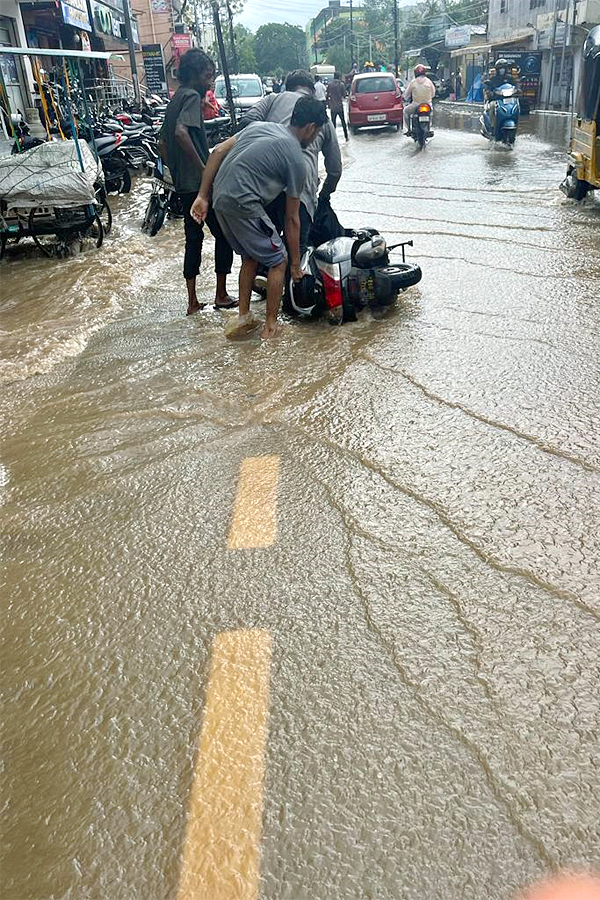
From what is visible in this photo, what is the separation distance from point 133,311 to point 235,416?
101 inches

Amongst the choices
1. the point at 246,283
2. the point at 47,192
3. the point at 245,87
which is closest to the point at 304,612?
the point at 246,283

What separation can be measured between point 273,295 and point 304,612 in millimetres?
3186

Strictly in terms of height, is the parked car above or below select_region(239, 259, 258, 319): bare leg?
above

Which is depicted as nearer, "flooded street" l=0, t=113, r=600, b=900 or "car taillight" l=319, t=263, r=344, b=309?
"flooded street" l=0, t=113, r=600, b=900

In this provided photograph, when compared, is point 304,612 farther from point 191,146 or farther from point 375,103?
point 375,103

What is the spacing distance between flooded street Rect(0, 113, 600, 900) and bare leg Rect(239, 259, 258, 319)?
40 cm

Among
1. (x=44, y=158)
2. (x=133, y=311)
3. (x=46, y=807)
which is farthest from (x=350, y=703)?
(x=44, y=158)

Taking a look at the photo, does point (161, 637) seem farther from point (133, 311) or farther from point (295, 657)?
point (133, 311)

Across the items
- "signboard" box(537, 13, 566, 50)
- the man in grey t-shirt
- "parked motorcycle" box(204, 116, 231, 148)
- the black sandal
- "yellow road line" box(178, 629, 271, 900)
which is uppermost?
"signboard" box(537, 13, 566, 50)

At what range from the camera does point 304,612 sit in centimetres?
252

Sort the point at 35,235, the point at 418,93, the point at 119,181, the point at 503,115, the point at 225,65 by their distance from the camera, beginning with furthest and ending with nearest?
the point at 225,65, the point at 418,93, the point at 503,115, the point at 119,181, the point at 35,235

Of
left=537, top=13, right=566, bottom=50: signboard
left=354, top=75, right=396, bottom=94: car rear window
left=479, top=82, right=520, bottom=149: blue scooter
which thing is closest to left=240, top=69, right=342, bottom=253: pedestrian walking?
left=479, top=82, right=520, bottom=149: blue scooter

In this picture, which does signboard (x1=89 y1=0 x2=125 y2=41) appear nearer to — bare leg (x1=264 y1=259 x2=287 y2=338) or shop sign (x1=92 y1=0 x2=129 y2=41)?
shop sign (x1=92 y1=0 x2=129 y2=41)

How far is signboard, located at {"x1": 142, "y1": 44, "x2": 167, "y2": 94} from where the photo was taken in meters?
38.0
